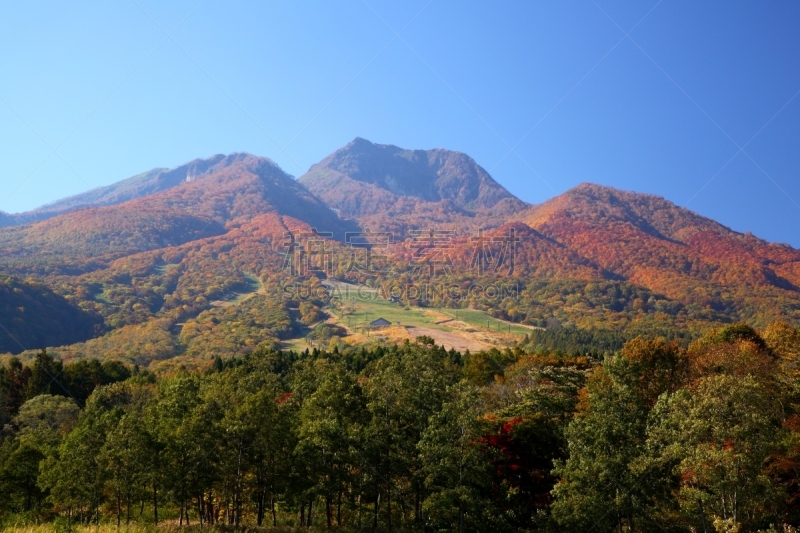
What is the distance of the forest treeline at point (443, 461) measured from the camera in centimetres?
2652

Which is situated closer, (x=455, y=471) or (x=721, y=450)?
(x=721, y=450)

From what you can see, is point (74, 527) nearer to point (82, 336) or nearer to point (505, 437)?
point (505, 437)

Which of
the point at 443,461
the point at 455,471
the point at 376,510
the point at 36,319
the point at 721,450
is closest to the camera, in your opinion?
the point at 721,450

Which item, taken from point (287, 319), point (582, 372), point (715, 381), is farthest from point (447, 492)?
point (287, 319)

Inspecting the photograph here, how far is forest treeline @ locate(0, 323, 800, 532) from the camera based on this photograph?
1044 inches

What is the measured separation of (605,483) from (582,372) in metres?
26.7

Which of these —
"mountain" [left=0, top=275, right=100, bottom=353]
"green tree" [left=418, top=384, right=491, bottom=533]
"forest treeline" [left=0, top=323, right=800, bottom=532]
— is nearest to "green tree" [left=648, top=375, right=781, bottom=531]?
"forest treeline" [left=0, top=323, right=800, bottom=532]

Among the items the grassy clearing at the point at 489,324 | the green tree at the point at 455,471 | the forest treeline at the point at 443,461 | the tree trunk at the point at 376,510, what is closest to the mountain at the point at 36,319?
the grassy clearing at the point at 489,324

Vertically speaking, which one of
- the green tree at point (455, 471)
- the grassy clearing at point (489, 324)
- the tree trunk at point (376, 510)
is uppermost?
the green tree at point (455, 471)

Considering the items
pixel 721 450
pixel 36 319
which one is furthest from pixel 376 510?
pixel 36 319

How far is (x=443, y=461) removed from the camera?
28.4 metres

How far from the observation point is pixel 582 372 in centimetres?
5253

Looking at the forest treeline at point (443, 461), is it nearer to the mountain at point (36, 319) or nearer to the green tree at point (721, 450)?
the green tree at point (721, 450)

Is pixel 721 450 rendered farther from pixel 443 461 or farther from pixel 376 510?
pixel 376 510
